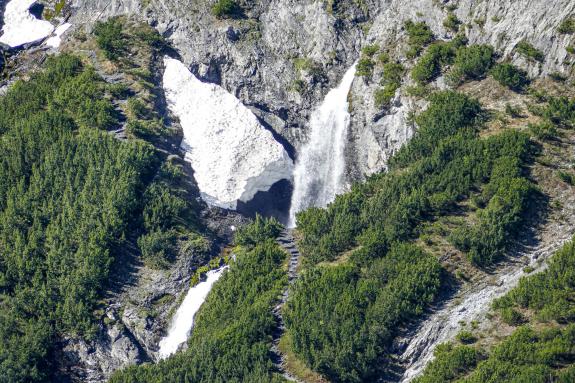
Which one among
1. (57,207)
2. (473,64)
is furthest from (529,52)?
(57,207)

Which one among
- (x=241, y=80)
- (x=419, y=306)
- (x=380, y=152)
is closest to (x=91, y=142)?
(x=241, y=80)

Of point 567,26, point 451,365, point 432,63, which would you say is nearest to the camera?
point 451,365

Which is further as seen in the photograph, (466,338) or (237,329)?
(237,329)

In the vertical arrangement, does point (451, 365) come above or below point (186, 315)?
above

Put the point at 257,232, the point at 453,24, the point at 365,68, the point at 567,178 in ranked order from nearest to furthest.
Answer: the point at 567,178 → the point at 257,232 → the point at 453,24 → the point at 365,68

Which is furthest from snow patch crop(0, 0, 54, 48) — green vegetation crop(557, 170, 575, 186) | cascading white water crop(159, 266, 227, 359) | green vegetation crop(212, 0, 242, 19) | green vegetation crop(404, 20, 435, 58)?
green vegetation crop(557, 170, 575, 186)

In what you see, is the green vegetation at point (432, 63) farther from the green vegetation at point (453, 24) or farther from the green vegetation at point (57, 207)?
the green vegetation at point (57, 207)

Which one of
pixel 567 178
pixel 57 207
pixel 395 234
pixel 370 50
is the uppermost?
pixel 370 50

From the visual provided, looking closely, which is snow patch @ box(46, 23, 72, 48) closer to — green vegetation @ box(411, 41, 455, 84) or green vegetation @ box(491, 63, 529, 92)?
green vegetation @ box(411, 41, 455, 84)

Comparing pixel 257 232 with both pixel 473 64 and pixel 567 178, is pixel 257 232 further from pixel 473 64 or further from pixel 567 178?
pixel 567 178
